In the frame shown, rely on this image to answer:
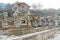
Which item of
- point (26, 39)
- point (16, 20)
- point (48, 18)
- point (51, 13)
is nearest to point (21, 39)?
point (26, 39)

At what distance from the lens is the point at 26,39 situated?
559 cm

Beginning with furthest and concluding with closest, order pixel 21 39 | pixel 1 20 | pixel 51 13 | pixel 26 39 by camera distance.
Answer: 1. pixel 51 13
2. pixel 1 20
3. pixel 26 39
4. pixel 21 39

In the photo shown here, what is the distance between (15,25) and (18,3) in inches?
276

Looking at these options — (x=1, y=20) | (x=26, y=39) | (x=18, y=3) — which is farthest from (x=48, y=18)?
(x=26, y=39)

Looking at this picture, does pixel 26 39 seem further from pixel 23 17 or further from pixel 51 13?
pixel 51 13

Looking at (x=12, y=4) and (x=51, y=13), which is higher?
(x=12, y=4)

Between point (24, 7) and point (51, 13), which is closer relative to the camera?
point (24, 7)

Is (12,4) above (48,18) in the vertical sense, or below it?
above

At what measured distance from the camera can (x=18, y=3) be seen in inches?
922

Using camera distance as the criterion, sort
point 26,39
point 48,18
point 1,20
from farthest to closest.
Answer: point 48,18, point 1,20, point 26,39

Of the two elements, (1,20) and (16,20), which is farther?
(1,20)

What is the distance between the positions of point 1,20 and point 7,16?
1.77m

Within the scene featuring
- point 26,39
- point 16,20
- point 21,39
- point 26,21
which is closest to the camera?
point 21,39

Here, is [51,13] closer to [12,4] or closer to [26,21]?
[12,4]
